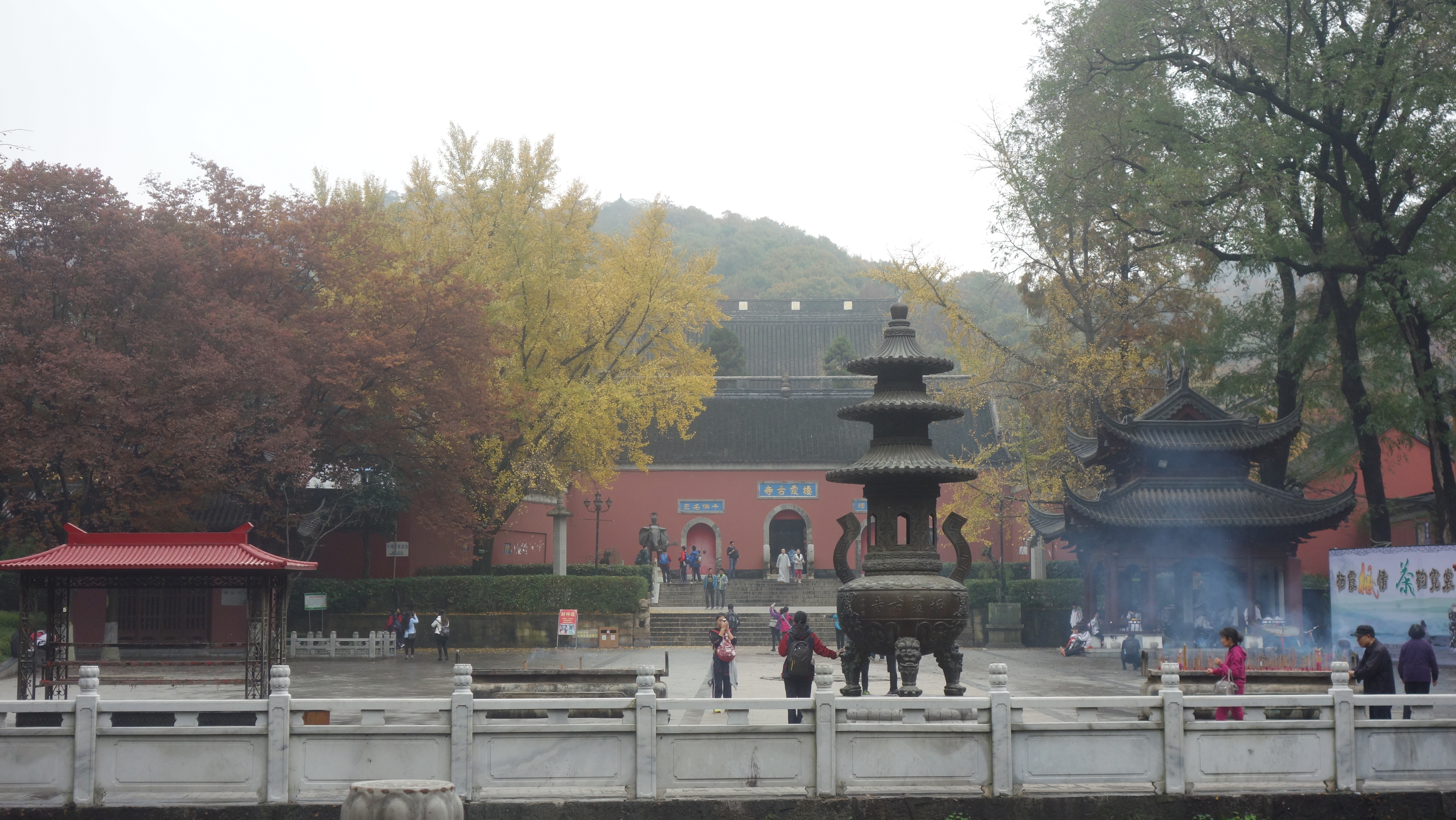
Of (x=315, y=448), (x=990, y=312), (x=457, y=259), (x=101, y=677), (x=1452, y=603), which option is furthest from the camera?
(x=990, y=312)

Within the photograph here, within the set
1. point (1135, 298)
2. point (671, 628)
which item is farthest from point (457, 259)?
point (1135, 298)

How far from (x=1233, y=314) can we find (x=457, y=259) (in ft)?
53.8

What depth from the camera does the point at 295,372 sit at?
23.0 metres

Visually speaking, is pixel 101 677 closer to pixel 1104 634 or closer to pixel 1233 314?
pixel 1104 634

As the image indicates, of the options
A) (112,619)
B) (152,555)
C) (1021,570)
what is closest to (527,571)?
(112,619)

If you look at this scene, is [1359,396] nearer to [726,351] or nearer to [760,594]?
[760,594]

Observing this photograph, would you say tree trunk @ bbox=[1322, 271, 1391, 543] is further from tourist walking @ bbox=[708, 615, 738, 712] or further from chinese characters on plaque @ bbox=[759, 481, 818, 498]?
chinese characters on plaque @ bbox=[759, 481, 818, 498]

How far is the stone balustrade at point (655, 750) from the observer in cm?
987

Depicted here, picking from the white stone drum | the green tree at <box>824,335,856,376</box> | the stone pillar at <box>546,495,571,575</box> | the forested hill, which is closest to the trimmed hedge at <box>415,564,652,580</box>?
the stone pillar at <box>546,495,571,575</box>

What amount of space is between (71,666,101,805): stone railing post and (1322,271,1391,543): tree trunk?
65.6 feet

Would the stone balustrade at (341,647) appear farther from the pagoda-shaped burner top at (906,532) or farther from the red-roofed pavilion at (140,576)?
the pagoda-shaped burner top at (906,532)

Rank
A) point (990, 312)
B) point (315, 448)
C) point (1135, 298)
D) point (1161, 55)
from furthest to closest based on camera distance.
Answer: point (990, 312)
point (1135, 298)
point (315, 448)
point (1161, 55)

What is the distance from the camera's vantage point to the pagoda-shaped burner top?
1313 cm

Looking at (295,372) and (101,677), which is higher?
(295,372)
